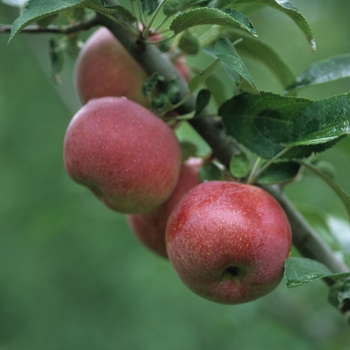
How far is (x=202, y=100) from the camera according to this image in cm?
143

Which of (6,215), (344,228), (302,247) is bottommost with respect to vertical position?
(6,215)

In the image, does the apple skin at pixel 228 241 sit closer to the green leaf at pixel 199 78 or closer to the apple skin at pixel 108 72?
the green leaf at pixel 199 78

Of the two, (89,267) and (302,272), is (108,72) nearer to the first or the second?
(302,272)

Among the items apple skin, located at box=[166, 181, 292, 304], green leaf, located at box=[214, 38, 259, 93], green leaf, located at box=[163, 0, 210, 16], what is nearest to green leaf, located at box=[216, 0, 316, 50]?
green leaf, located at box=[163, 0, 210, 16]

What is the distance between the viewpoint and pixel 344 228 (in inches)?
82.6

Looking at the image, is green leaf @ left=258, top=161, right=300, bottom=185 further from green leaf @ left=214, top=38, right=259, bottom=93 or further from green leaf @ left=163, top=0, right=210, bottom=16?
green leaf @ left=163, top=0, right=210, bottom=16

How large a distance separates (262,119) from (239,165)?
138 mm

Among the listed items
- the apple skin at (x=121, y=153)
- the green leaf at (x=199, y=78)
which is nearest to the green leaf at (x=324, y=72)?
the green leaf at (x=199, y=78)

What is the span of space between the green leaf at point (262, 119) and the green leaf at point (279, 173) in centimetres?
7

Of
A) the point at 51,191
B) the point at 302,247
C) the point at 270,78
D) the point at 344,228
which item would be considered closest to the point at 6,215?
the point at 51,191

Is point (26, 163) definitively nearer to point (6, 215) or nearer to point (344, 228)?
point (6, 215)

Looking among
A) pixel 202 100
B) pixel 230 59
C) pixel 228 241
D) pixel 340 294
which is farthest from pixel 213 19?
pixel 340 294

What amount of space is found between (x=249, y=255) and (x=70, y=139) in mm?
549

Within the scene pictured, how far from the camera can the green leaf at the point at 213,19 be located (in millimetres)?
1137
